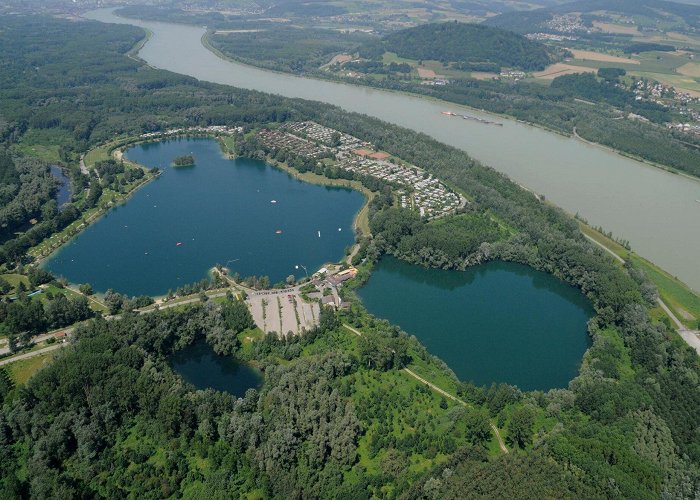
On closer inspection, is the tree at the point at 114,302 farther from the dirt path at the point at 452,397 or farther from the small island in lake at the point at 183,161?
the small island in lake at the point at 183,161

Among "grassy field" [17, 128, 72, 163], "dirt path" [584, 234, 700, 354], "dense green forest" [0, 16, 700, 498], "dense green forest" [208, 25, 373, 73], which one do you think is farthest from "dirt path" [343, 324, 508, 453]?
"dense green forest" [208, 25, 373, 73]

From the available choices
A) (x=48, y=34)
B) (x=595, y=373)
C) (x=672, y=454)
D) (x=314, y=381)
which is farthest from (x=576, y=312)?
(x=48, y=34)

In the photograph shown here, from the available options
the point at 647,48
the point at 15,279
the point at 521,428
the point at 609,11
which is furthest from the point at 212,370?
the point at 609,11

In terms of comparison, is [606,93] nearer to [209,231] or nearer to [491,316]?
[491,316]

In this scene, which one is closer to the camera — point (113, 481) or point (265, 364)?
point (113, 481)

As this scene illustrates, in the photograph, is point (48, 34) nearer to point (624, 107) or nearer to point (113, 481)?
point (624, 107)

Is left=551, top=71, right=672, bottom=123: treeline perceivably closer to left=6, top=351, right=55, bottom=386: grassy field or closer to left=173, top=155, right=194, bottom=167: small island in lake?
left=173, top=155, right=194, bottom=167: small island in lake
